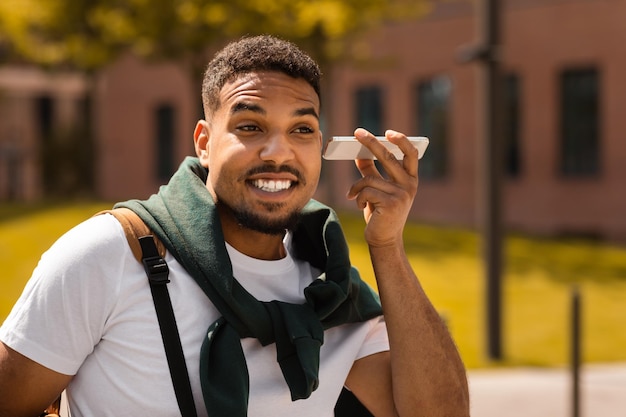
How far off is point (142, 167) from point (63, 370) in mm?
32442

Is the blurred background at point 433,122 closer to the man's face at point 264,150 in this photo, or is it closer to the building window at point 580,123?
the building window at point 580,123

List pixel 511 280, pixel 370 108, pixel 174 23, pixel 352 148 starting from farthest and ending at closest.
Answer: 1. pixel 370 108
2. pixel 174 23
3. pixel 511 280
4. pixel 352 148

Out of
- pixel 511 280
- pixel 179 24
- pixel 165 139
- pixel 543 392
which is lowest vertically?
pixel 511 280

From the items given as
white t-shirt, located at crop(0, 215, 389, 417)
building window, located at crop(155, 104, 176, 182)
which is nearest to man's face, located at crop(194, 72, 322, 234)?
white t-shirt, located at crop(0, 215, 389, 417)

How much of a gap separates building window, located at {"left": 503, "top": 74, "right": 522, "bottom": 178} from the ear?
24.0 metres

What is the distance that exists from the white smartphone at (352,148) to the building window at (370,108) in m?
25.9

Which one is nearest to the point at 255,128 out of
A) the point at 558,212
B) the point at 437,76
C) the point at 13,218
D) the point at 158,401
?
the point at 158,401

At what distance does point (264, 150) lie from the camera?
2566 millimetres

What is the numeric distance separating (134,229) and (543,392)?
5665 mm

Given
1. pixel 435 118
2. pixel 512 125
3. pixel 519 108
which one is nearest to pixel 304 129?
pixel 519 108

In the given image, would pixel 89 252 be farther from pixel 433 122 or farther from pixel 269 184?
pixel 433 122

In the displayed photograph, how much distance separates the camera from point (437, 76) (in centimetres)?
2756

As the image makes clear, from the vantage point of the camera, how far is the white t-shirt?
→ 2.33m

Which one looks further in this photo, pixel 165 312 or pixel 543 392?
pixel 543 392
